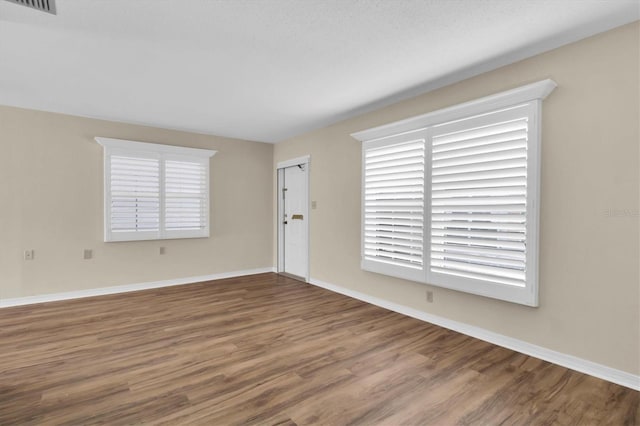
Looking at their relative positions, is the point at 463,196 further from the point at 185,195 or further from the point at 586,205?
the point at 185,195

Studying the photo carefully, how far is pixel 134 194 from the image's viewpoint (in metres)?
4.74

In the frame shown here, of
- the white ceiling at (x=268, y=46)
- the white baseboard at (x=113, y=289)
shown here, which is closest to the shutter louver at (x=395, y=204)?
the white ceiling at (x=268, y=46)

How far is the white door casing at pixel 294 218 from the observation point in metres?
5.39

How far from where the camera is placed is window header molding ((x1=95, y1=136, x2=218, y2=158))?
4.50 m

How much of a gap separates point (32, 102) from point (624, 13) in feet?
19.3

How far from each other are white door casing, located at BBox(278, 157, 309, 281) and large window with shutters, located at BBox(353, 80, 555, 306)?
5.27ft

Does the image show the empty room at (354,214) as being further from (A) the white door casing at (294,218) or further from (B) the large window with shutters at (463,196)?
(A) the white door casing at (294,218)

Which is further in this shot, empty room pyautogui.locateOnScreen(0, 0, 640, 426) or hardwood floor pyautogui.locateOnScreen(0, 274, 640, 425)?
empty room pyautogui.locateOnScreen(0, 0, 640, 426)

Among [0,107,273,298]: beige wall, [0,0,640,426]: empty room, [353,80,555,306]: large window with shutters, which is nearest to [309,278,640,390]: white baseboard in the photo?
[0,0,640,426]: empty room

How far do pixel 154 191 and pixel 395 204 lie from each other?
3.72m

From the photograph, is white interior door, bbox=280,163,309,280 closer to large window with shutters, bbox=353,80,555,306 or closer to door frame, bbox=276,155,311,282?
door frame, bbox=276,155,311,282

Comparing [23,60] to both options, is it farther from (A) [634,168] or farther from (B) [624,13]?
(A) [634,168]

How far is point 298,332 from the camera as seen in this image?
318 centimetres

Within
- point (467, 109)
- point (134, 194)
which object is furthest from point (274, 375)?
point (134, 194)
